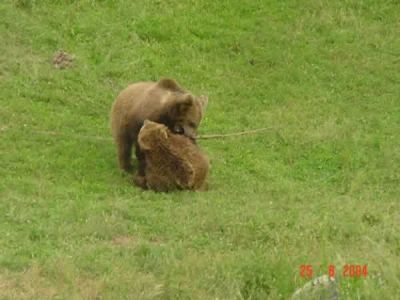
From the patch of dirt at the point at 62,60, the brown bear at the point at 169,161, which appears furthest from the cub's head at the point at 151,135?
the patch of dirt at the point at 62,60

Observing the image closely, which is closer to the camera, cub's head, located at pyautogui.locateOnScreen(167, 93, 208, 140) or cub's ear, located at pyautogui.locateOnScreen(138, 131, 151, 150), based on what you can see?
cub's ear, located at pyautogui.locateOnScreen(138, 131, 151, 150)

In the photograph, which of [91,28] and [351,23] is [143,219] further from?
[351,23]

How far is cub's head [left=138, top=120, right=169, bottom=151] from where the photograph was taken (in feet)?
33.5

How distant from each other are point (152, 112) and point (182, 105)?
0.37m

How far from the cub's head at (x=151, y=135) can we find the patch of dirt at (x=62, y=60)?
180 inches

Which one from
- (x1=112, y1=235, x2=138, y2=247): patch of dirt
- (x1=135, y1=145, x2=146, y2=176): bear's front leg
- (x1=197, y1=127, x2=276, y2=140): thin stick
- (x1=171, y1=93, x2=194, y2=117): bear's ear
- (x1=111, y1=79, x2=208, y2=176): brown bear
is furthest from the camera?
(x1=197, y1=127, x2=276, y2=140): thin stick

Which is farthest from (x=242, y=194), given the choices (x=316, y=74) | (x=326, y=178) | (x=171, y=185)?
(x=316, y=74)

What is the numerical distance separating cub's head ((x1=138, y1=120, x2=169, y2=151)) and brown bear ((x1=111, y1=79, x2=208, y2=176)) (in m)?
0.27

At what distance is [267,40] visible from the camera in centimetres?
1620

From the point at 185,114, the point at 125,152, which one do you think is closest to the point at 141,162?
the point at 125,152
